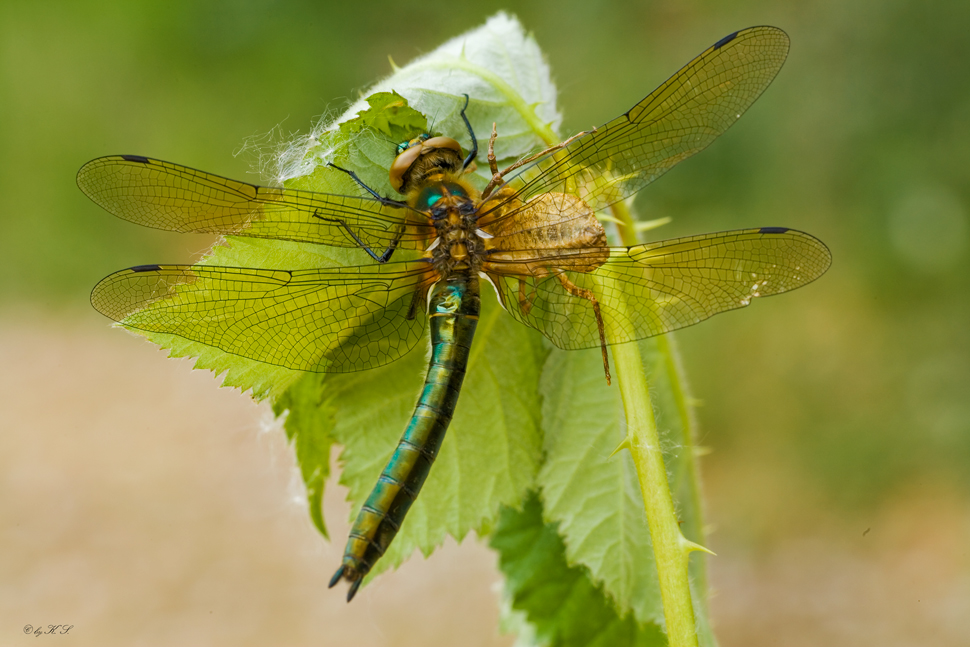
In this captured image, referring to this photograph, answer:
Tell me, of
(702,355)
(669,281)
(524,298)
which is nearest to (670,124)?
(669,281)

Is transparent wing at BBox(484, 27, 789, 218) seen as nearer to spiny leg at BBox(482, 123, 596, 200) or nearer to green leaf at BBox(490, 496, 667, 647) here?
spiny leg at BBox(482, 123, 596, 200)

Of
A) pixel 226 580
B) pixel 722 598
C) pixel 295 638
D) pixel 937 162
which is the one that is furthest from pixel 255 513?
pixel 937 162

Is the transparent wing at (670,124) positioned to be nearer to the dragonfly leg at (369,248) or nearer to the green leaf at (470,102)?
the green leaf at (470,102)

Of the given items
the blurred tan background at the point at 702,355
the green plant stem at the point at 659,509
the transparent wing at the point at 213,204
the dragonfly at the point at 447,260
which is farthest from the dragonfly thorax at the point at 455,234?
the blurred tan background at the point at 702,355

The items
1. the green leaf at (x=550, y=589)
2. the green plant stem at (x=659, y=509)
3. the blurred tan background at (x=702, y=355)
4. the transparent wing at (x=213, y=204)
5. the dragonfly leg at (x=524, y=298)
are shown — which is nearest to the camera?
the green plant stem at (x=659, y=509)

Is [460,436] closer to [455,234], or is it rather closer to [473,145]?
[455,234]
